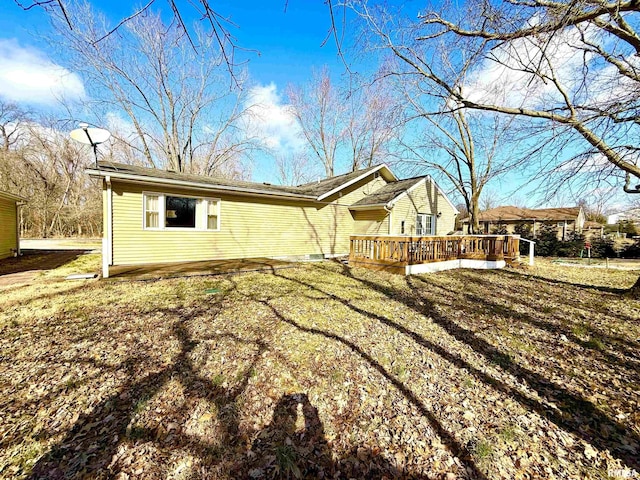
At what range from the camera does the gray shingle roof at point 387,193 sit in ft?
43.7

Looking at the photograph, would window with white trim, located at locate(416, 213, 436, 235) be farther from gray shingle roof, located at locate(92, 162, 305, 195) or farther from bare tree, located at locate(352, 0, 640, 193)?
bare tree, located at locate(352, 0, 640, 193)

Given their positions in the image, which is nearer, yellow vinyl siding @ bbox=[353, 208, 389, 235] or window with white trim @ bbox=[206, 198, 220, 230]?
window with white trim @ bbox=[206, 198, 220, 230]

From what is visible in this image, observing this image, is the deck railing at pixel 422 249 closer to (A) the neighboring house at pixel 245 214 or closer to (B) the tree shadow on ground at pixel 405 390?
(A) the neighboring house at pixel 245 214

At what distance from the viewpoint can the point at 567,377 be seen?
10.5 ft

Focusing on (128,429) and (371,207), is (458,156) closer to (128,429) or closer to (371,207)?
(371,207)

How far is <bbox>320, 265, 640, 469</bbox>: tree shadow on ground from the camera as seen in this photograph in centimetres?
226

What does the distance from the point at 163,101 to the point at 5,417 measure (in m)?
22.9

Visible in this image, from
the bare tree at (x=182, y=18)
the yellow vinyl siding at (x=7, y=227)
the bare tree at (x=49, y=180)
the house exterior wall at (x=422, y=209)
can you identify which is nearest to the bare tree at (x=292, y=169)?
the house exterior wall at (x=422, y=209)

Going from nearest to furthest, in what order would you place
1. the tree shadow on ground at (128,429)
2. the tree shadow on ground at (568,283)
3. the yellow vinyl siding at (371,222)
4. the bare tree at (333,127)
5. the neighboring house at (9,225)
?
1. the tree shadow on ground at (128,429)
2. the tree shadow on ground at (568,283)
3. the neighboring house at (9,225)
4. the yellow vinyl siding at (371,222)
5. the bare tree at (333,127)

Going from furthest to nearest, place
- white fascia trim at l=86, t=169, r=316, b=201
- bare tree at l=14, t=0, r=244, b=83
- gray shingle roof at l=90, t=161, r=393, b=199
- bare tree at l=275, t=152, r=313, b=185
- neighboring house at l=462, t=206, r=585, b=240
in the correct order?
1. bare tree at l=275, t=152, r=313, b=185
2. neighboring house at l=462, t=206, r=585, b=240
3. gray shingle roof at l=90, t=161, r=393, b=199
4. white fascia trim at l=86, t=169, r=316, b=201
5. bare tree at l=14, t=0, r=244, b=83

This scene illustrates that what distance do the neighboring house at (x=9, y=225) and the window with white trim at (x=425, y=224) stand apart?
59.8ft

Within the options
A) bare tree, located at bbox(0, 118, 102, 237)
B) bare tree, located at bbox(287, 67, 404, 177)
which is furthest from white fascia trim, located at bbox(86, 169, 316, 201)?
bare tree, located at bbox(0, 118, 102, 237)

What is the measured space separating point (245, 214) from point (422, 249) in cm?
677

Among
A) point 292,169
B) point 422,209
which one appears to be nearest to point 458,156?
point 422,209
